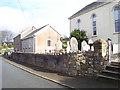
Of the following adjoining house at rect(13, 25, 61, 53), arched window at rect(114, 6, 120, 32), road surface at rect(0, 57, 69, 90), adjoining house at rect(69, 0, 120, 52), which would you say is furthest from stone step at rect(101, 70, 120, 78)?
adjoining house at rect(13, 25, 61, 53)

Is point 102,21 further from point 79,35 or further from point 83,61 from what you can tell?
point 83,61

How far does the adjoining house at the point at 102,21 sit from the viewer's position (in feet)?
63.2

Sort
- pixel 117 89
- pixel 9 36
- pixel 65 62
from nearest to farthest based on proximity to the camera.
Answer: pixel 117 89 < pixel 65 62 < pixel 9 36

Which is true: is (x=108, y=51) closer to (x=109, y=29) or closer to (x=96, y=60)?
(x=96, y=60)

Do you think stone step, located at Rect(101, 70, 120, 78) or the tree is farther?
the tree

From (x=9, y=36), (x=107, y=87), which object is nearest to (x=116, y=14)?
(x=107, y=87)

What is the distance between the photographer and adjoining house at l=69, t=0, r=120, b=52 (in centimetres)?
1927

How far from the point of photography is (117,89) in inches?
261

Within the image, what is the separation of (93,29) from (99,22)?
5.96 ft

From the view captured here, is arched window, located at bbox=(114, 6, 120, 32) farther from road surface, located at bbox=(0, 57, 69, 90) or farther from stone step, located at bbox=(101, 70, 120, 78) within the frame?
road surface, located at bbox=(0, 57, 69, 90)

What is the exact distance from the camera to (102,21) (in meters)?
21.3

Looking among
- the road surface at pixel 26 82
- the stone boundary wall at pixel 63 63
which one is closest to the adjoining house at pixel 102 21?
the stone boundary wall at pixel 63 63

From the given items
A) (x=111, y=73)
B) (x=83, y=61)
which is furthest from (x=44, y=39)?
(x=111, y=73)

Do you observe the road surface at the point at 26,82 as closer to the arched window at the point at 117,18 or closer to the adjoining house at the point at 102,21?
the adjoining house at the point at 102,21
